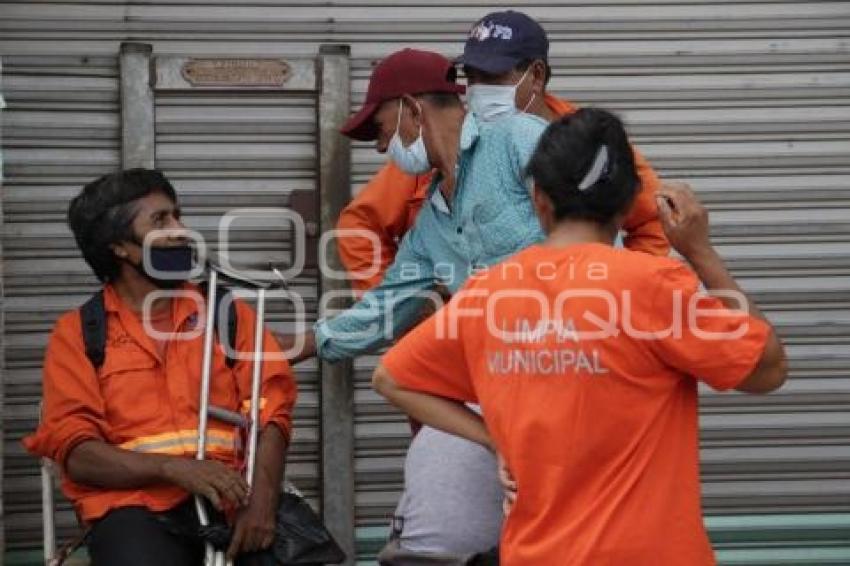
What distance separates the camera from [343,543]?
19.7 ft

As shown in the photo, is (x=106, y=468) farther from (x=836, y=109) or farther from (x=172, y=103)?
(x=836, y=109)

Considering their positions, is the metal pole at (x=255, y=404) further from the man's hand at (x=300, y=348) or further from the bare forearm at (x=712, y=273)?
the bare forearm at (x=712, y=273)

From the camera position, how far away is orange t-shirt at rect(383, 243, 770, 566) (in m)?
3.47

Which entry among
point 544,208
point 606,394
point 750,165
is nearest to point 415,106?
point 544,208

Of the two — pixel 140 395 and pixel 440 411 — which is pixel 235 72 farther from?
pixel 440 411

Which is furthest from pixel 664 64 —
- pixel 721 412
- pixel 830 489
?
pixel 830 489

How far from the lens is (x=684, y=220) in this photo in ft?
11.6

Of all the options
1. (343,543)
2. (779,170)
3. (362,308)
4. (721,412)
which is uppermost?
(779,170)

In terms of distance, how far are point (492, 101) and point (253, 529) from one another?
54.4 inches

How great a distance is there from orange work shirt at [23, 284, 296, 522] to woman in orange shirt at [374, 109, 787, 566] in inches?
61.3

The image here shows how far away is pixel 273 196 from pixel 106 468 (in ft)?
4.68

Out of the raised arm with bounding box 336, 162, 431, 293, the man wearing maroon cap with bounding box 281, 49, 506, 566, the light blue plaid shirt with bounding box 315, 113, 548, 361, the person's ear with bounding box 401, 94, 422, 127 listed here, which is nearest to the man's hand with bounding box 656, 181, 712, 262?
the light blue plaid shirt with bounding box 315, 113, 548, 361

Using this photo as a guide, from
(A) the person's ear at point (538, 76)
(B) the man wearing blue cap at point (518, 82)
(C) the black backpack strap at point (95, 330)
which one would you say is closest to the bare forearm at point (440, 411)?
(B) the man wearing blue cap at point (518, 82)

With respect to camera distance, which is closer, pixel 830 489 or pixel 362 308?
pixel 362 308
